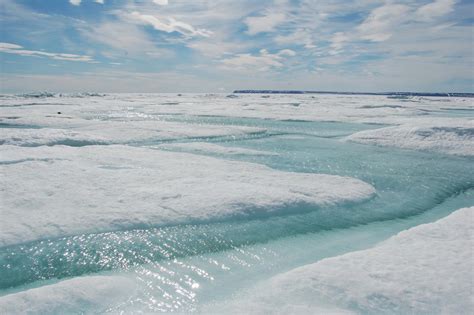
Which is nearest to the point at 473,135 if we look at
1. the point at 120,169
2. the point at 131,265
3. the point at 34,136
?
the point at 120,169

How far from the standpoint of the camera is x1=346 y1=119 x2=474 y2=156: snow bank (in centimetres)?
1106

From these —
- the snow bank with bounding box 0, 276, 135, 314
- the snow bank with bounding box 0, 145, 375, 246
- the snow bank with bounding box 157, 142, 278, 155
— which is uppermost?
the snow bank with bounding box 157, 142, 278, 155

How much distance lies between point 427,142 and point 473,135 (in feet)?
6.14

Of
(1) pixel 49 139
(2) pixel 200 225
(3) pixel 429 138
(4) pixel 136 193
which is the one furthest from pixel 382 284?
(1) pixel 49 139

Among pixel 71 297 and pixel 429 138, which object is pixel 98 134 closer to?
pixel 71 297

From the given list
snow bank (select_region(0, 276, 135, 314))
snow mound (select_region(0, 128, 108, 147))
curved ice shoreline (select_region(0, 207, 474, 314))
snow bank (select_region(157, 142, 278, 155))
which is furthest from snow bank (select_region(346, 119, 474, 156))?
snow bank (select_region(0, 276, 135, 314))

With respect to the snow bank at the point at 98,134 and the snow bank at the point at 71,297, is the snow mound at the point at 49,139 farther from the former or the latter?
the snow bank at the point at 71,297

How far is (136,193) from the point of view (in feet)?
18.0

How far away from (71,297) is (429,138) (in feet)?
41.2

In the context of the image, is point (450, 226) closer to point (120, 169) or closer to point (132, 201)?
point (132, 201)

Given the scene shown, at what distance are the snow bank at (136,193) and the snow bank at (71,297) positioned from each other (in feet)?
4.15

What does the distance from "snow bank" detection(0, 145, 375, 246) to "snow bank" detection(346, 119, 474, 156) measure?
6.30 m

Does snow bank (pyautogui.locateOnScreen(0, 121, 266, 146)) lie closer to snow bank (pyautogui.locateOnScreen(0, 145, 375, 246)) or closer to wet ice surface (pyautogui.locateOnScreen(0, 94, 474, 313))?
wet ice surface (pyautogui.locateOnScreen(0, 94, 474, 313))

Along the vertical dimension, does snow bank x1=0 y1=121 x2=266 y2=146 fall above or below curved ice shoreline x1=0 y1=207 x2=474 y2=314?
above
